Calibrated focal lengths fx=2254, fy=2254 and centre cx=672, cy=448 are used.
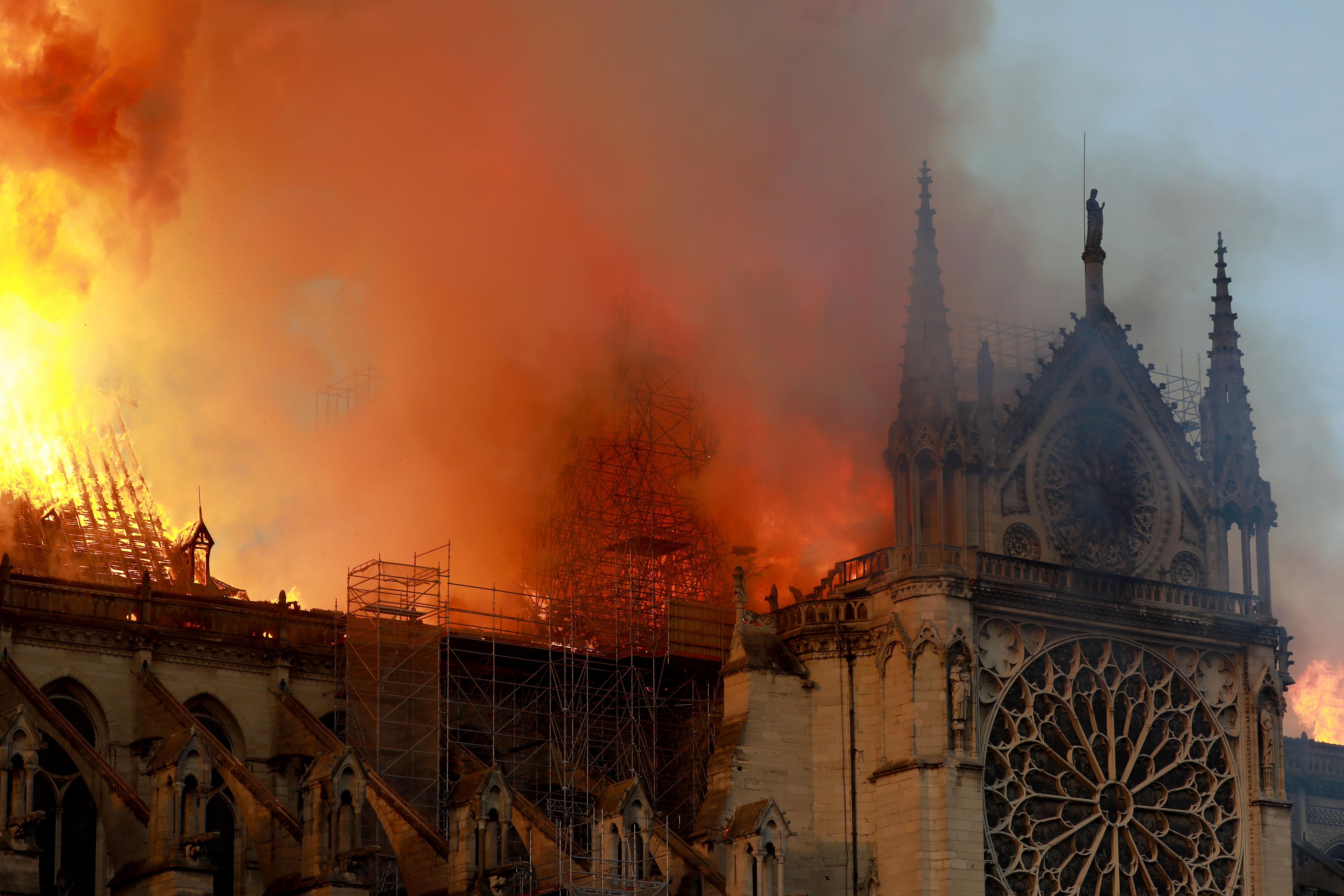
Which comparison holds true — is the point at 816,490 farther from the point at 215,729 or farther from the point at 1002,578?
the point at 215,729

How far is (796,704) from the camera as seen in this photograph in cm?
4647

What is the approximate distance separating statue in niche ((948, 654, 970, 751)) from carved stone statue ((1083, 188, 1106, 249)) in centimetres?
1158

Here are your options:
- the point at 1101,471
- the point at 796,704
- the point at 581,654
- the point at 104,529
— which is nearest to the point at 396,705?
the point at 581,654

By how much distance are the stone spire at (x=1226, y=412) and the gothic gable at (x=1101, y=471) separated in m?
0.68

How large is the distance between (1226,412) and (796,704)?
12.8 meters

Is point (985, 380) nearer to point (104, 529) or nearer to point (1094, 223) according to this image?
point (1094, 223)

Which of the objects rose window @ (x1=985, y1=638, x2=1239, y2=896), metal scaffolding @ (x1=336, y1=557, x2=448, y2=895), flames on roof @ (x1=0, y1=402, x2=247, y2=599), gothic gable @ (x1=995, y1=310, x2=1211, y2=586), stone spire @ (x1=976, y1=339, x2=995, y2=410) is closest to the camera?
rose window @ (x1=985, y1=638, x2=1239, y2=896)

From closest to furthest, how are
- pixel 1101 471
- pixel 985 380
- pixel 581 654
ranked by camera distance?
pixel 985 380, pixel 1101 471, pixel 581 654

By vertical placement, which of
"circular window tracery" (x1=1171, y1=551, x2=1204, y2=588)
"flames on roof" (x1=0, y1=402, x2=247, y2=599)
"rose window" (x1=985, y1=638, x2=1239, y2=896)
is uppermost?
"flames on roof" (x1=0, y1=402, x2=247, y2=599)

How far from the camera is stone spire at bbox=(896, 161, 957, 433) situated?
4706cm

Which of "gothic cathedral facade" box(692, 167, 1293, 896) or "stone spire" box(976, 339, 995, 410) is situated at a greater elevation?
"stone spire" box(976, 339, 995, 410)

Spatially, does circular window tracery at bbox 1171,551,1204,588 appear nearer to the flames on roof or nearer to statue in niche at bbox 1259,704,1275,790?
statue in niche at bbox 1259,704,1275,790

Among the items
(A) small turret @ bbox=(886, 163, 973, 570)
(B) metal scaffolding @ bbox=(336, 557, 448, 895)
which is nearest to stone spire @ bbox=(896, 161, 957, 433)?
(A) small turret @ bbox=(886, 163, 973, 570)

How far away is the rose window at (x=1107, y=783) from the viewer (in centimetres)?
4541
